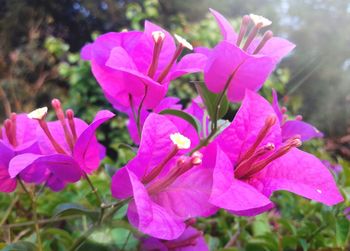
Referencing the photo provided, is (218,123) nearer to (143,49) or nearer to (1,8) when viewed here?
(143,49)

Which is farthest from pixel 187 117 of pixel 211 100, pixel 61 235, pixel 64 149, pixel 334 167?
pixel 334 167

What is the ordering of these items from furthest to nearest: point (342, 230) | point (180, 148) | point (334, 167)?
point (334, 167)
point (342, 230)
point (180, 148)

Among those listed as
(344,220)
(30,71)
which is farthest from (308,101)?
(344,220)

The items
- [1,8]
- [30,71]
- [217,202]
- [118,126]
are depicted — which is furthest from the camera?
[1,8]

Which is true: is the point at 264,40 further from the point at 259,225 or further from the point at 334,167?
the point at 334,167

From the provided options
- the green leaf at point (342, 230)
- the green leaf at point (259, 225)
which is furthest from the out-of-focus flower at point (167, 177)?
the green leaf at point (259, 225)

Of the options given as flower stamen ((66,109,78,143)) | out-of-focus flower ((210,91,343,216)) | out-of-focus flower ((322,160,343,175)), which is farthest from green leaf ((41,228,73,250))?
out-of-focus flower ((322,160,343,175))
